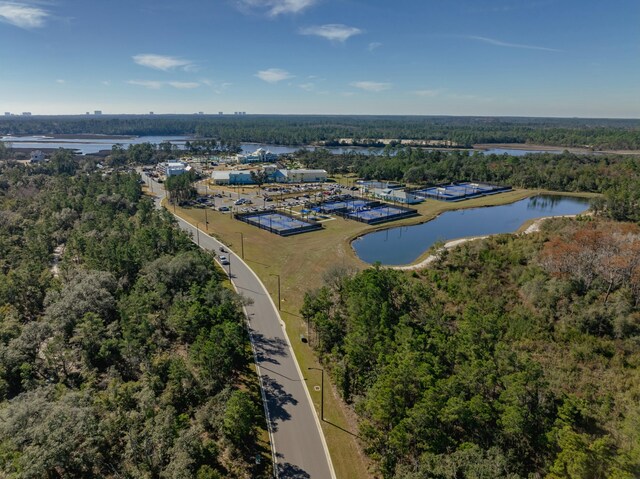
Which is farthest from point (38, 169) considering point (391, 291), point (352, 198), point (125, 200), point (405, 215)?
point (391, 291)

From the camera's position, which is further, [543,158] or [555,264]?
[543,158]

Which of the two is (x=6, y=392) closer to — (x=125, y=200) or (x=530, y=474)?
(x=530, y=474)

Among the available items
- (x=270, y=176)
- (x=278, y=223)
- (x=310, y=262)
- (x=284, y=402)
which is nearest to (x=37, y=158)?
(x=270, y=176)

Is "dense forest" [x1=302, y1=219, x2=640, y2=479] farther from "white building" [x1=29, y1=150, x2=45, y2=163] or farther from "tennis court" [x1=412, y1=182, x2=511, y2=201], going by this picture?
"white building" [x1=29, y1=150, x2=45, y2=163]

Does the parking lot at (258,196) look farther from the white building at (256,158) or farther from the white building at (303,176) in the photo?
the white building at (256,158)

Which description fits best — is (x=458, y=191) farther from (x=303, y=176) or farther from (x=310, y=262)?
(x=310, y=262)

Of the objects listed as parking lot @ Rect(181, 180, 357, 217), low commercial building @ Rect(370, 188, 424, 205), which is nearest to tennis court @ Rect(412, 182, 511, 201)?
low commercial building @ Rect(370, 188, 424, 205)
